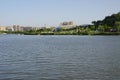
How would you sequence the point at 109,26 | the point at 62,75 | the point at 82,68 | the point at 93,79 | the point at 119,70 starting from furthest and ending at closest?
the point at 109,26, the point at 82,68, the point at 119,70, the point at 62,75, the point at 93,79

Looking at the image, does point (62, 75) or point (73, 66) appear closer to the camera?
point (62, 75)

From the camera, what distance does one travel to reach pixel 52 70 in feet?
66.6

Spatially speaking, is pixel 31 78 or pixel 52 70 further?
pixel 52 70

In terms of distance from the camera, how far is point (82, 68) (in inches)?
832

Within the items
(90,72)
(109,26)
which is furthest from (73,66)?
(109,26)

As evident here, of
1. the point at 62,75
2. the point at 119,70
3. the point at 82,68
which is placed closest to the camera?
the point at 62,75

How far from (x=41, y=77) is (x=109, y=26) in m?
148

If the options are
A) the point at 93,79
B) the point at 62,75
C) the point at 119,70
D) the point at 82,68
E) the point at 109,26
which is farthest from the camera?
the point at 109,26

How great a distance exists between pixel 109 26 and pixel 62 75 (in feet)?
483

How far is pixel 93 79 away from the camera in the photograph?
16.8 meters

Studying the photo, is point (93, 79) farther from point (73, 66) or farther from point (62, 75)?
point (73, 66)

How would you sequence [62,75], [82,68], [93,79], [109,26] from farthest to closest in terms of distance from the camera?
[109,26] < [82,68] < [62,75] < [93,79]

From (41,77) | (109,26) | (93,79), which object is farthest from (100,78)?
(109,26)

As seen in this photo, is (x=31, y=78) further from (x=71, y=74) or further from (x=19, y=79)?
(x=71, y=74)
